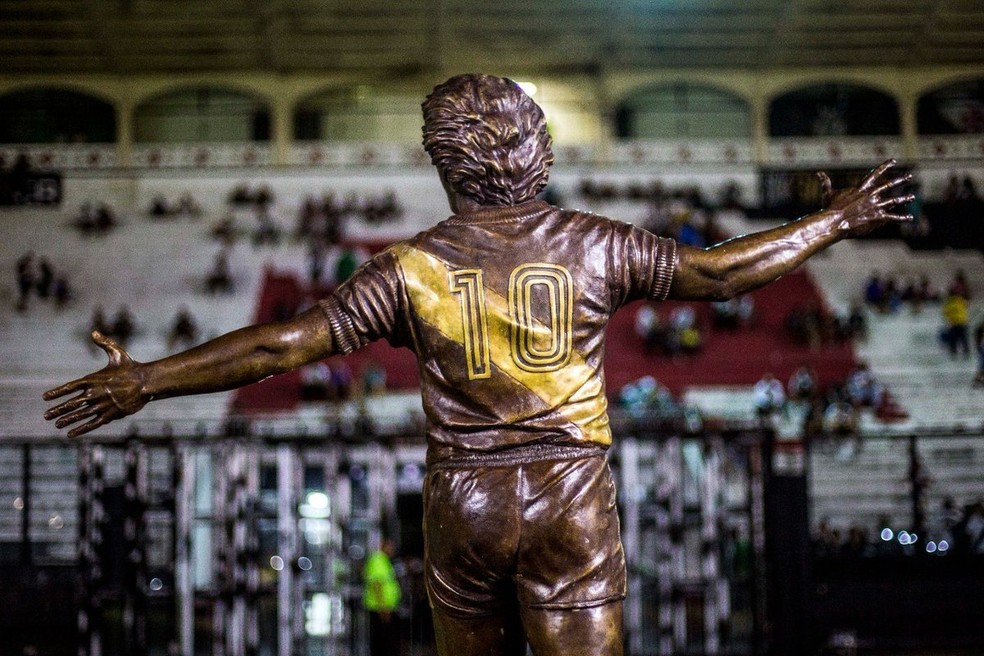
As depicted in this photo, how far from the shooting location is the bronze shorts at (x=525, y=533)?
2439 mm

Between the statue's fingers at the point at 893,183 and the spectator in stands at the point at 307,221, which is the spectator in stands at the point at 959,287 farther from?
the statue's fingers at the point at 893,183

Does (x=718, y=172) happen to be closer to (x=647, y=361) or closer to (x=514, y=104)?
(x=647, y=361)

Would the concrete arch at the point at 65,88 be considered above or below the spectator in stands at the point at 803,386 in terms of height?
above

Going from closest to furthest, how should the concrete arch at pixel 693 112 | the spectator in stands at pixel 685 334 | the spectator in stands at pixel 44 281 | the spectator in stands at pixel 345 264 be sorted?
the spectator in stands at pixel 685 334 < the spectator in stands at pixel 345 264 < the spectator in stands at pixel 44 281 < the concrete arch at pixel 693 112

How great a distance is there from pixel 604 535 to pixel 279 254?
21.6m

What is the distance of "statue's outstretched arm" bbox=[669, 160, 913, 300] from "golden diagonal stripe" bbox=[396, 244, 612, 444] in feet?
1.04

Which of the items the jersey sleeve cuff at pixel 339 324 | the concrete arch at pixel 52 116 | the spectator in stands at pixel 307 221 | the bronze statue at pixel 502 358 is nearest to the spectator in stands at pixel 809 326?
the spectator in stands at pixel 307 221

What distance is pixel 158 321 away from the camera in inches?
839

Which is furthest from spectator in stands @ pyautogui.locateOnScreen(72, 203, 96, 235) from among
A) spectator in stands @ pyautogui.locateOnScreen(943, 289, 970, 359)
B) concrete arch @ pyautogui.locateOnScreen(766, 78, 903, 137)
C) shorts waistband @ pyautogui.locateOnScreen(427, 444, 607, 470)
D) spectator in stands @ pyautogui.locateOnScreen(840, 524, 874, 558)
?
shorts waistband @ pyautogui.locateOnScreen(427, 444, 607, 470)

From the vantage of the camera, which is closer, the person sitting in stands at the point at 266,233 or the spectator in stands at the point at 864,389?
the spectator in stands at the point at 864,389

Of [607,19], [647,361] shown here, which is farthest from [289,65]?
[647,361]

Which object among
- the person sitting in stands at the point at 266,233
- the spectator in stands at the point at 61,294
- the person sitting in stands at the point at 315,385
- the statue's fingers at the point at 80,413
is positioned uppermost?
the person sitting in stands at the point at 266,233

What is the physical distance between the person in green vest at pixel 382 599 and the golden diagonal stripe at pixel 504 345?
5.45 meters

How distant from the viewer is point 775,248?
2623 millimetres
